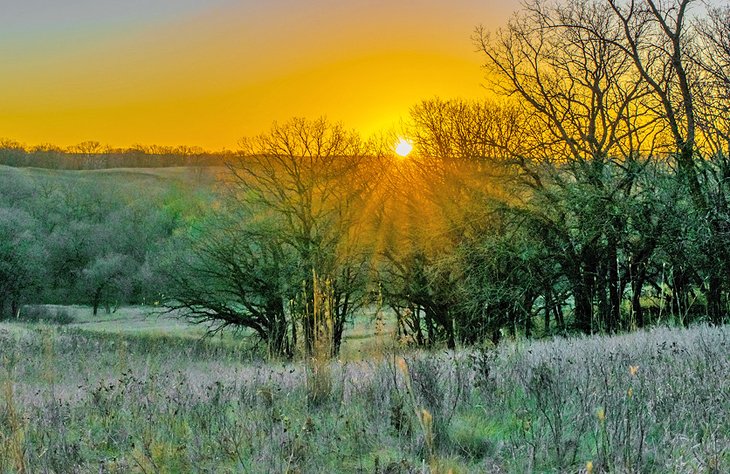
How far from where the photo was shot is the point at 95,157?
150 metres

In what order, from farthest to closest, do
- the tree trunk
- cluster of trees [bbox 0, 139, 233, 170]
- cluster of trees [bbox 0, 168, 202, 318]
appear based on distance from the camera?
1. cluster of trees [bbox 0, 139, 233, 170]
2. cluster of trees [bbox 0, 168, 202, 318]
3. the tree trunk

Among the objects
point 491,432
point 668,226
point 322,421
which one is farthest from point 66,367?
point 668,226

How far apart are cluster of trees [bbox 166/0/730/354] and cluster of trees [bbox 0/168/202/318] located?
1634cm

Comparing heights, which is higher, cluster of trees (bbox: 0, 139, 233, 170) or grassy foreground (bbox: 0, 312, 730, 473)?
cluster of trees (bbox: 0, 139, 233, 170)

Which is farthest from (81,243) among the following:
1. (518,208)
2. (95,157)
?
(95,157)

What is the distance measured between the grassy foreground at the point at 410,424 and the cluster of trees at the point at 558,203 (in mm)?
7878

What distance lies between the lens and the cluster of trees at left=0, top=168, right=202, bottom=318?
46.9 meters

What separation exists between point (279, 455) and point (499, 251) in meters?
14.2

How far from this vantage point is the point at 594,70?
19109mm

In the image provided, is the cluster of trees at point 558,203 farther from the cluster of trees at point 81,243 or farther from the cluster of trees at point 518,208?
the cluster of trees at point 81,243

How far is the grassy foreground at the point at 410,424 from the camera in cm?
347

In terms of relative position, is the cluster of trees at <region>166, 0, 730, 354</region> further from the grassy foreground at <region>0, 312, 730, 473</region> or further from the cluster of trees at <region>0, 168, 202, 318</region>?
the cluster of trees at <region>0, 168, 202, 318</region>

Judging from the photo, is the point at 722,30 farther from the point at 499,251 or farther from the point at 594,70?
the point at 499,251

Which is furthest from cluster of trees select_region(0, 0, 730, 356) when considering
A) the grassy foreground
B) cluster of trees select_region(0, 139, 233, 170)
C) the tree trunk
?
cluster of trees select_region(0, 139, 233, 170)
